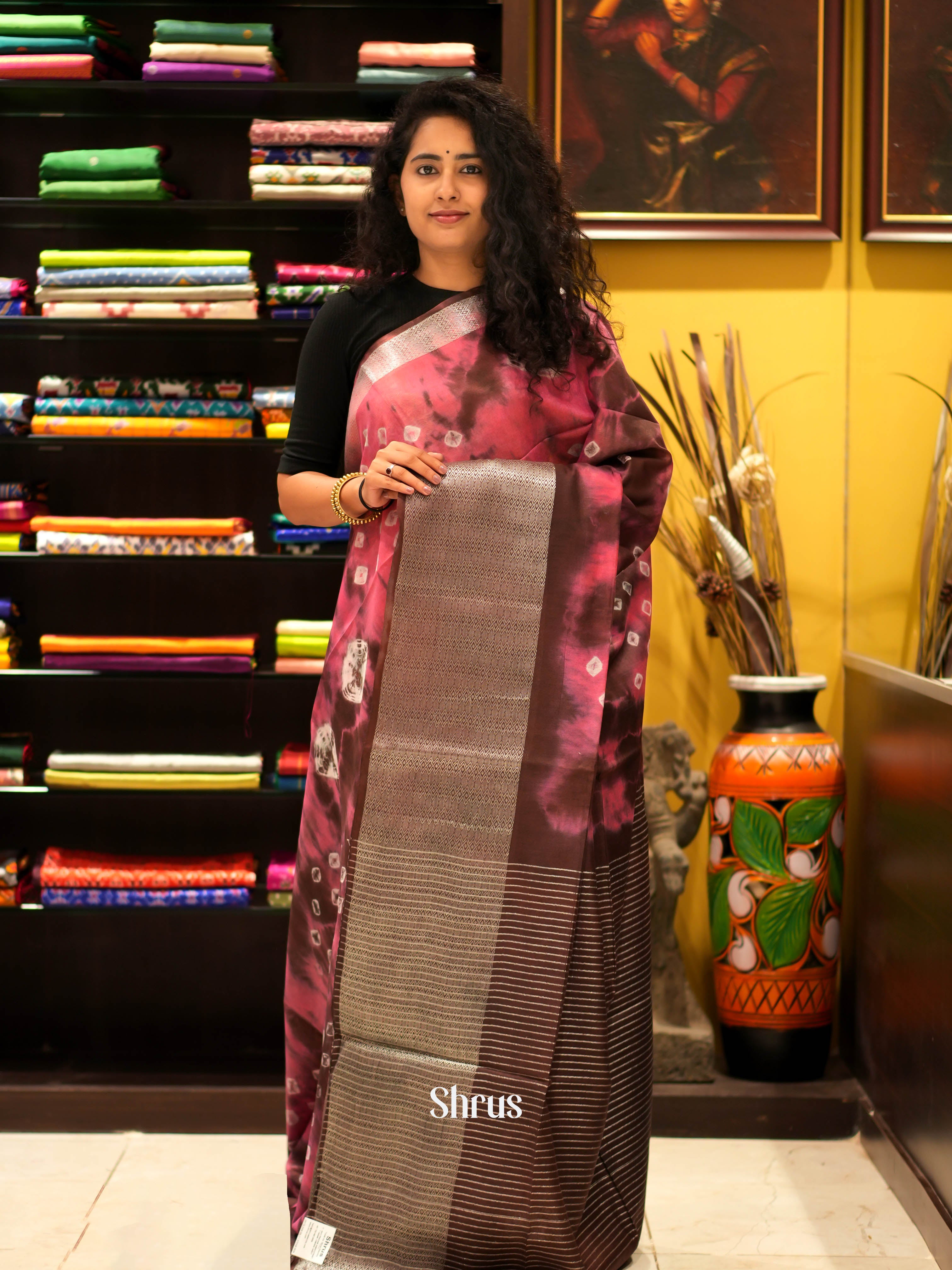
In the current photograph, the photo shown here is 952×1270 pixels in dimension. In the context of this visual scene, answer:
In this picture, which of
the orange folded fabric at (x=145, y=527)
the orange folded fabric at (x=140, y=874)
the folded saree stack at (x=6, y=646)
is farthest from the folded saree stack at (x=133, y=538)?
the orange folded fabric at (x=140, y=874)

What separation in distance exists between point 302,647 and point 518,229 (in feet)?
3.81

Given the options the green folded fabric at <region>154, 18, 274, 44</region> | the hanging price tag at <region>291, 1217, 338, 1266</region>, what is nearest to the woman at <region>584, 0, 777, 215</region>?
the green folded fabric at <region>154, 18, 274, 44</region>

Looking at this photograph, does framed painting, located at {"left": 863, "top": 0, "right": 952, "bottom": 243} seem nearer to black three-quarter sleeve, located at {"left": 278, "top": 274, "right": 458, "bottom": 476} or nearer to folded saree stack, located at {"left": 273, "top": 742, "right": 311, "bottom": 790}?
black three-quarter sleeve, located at {"left": 278, "top": 274, "right": 458, "bottom": 476}

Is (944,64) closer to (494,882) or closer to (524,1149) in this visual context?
(494,882)

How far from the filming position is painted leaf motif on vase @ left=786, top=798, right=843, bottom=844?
8.23 feet

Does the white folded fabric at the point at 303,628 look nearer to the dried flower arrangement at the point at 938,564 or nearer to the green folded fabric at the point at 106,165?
the green folded fabric at the point at 106,165

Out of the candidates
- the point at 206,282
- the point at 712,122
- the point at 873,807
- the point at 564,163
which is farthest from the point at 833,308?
the point at 206,282

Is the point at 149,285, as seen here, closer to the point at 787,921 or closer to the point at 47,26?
the point at 47,26

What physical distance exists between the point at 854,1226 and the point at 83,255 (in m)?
2.32

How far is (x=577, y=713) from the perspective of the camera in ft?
5.40

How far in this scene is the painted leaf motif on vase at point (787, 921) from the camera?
251 centimetres

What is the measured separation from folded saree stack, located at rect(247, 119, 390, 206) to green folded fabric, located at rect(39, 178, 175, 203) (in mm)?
208

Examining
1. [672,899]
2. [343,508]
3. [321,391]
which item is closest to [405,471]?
[343,508]

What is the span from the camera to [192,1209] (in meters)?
2.19
